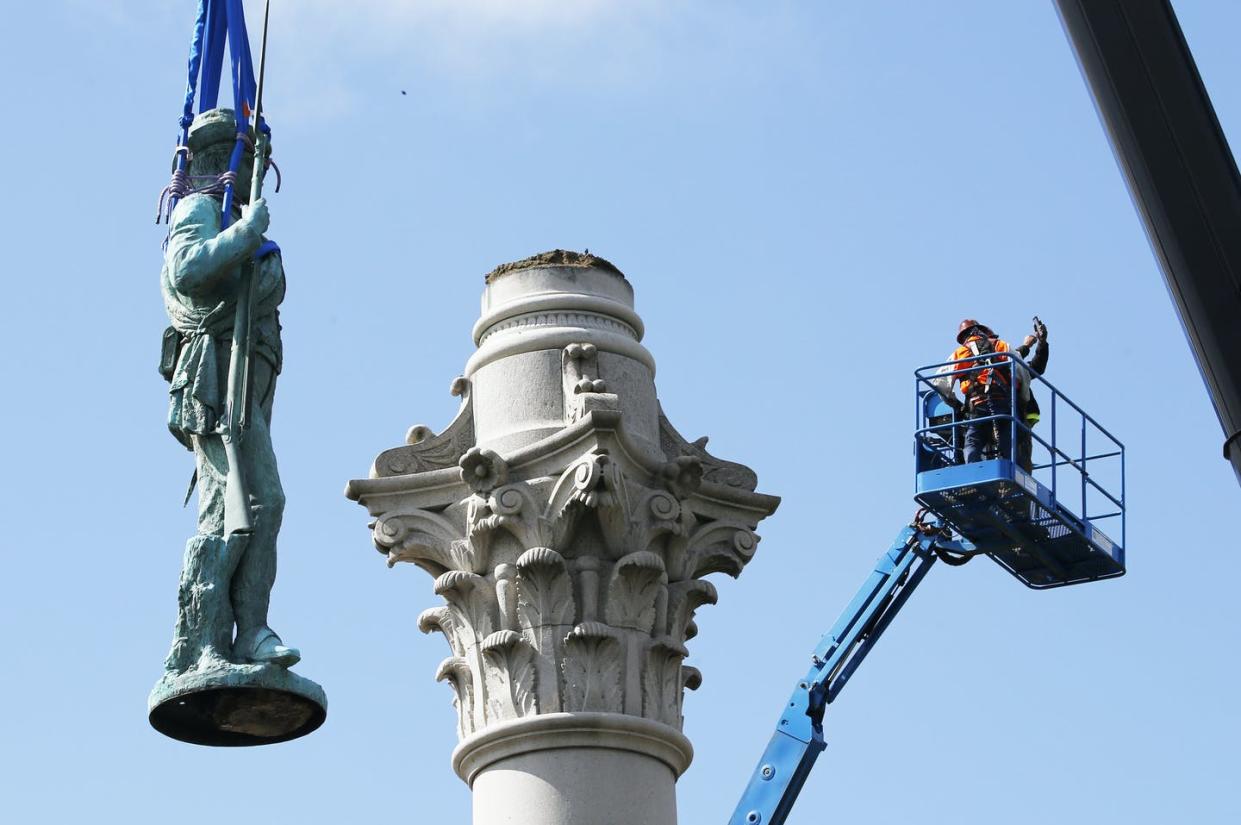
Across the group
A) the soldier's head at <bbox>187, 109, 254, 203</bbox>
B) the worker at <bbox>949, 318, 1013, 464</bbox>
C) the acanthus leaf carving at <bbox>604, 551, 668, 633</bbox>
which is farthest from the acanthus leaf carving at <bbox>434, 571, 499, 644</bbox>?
the worker at <bbox>949, 318, 1013, 464</bbox>

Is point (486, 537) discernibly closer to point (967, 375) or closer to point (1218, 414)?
point (1218, 414)

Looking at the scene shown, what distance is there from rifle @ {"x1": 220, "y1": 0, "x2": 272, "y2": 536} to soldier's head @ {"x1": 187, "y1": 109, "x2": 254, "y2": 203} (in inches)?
6.1

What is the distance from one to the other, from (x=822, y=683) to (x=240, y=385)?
2046 cm

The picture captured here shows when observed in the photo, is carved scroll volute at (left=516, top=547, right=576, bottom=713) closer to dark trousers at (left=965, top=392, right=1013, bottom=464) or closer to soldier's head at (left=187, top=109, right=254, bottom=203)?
soldier's head at (left=187, top=109, right=254, bottom=203)

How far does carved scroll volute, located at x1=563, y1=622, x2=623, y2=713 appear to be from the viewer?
60.9ft

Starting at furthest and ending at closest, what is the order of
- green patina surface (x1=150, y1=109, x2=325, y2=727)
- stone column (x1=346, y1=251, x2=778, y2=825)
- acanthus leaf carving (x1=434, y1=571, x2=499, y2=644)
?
1. acanthus leaf carving (x1=434, y1=571, x2=499, y2=644)
2. stone column (x1=346, y1=251, x2=778, y2=825)
3. green patina surface (x1=150, y1=109, x2=325, y2=727)

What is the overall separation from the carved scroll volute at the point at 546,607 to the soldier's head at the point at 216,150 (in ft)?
10.6

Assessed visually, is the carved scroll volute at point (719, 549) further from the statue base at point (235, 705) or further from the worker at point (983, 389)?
the worker at point (983, 389)

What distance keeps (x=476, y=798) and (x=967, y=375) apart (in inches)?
562

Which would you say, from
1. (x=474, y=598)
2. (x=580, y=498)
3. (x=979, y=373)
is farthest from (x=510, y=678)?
(x=979, y=373)

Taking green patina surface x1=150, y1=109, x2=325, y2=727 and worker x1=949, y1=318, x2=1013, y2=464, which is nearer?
green patina surface x1=150, y1=109, x2=325, y2=727

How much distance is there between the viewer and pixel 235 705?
17.3m

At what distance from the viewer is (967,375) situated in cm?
3173

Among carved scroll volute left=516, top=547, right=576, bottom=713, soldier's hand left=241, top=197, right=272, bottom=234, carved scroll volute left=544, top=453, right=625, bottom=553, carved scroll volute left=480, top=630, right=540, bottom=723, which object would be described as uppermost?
soldier's hand left=241, top=197, right=272, bottom=234
